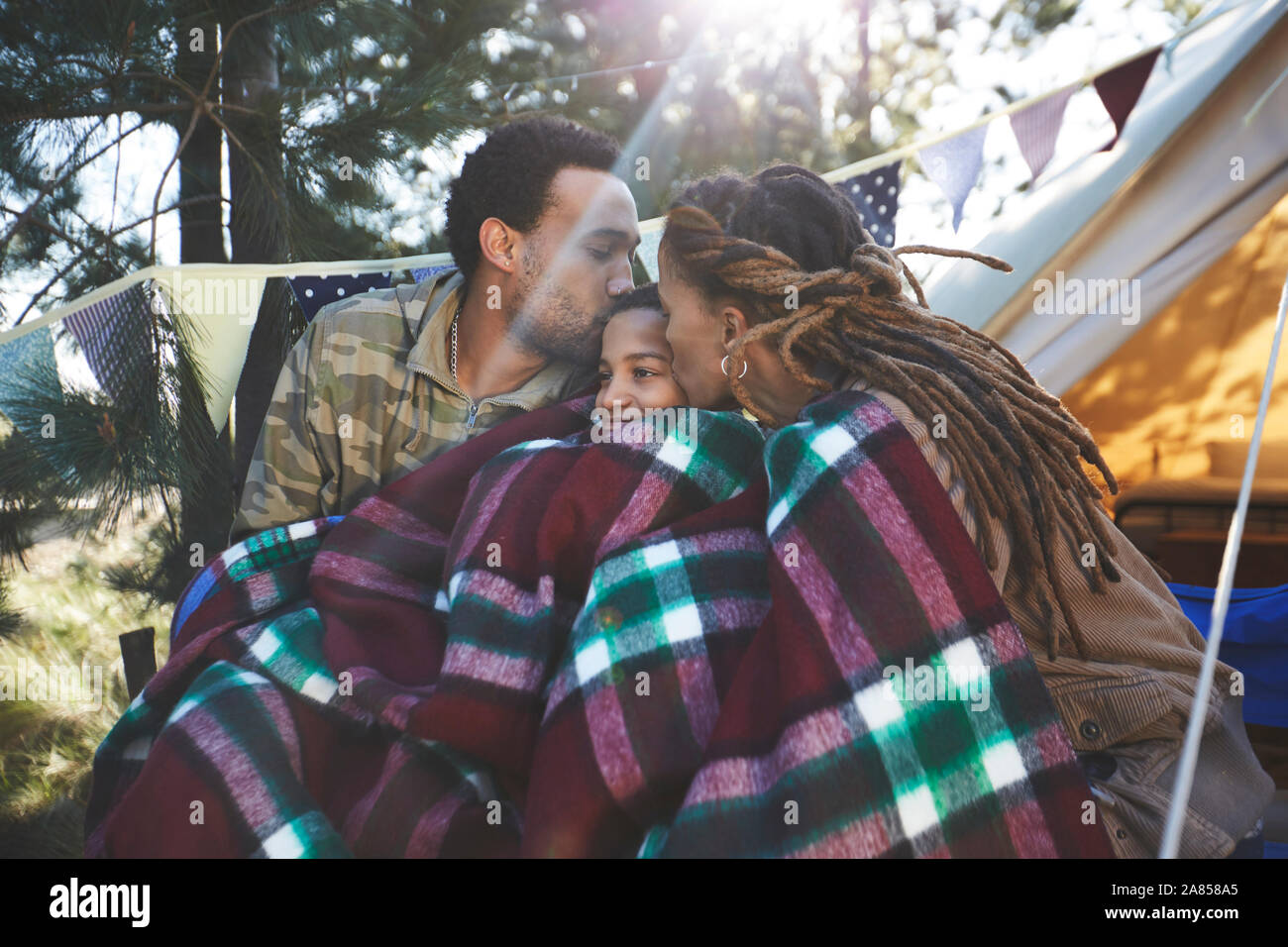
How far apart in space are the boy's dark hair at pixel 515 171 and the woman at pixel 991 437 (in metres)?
0.64

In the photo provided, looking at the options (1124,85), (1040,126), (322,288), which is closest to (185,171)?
(322,288)

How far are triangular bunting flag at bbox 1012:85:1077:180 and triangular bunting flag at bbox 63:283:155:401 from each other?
1881mm

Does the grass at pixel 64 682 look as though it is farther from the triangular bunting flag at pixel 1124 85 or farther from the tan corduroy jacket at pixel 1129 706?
the triangular bunting flag at pixel 1124 85

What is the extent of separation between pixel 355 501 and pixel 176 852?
808mm

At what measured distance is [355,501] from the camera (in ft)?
5.41

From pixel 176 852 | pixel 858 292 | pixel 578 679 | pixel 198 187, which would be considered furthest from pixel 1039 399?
pixel 198 187

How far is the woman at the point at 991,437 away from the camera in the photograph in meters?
0.96

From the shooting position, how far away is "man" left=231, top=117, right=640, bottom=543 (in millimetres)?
1664

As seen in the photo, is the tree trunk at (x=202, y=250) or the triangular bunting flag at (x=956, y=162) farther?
the triangular bunting flag at (x=956, y=162)

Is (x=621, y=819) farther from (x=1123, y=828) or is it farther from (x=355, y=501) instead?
(x=355, y=501)

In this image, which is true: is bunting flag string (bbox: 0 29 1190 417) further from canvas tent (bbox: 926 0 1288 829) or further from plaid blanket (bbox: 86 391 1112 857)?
plaid blanket (bbox: 86 391 1112 857)

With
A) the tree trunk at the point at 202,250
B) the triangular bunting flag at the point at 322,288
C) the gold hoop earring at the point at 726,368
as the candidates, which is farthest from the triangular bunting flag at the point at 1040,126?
the tree trunk at the point at 202,250
